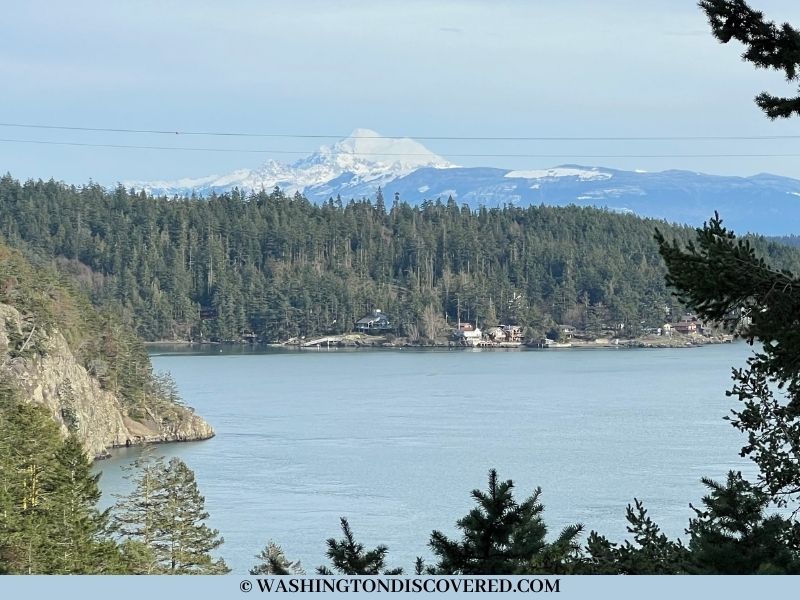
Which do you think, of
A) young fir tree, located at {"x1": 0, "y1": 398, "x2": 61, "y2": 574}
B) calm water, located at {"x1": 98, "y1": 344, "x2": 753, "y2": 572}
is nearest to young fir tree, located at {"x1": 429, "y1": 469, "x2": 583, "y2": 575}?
young fir tree, located at {"x1": 0, "y1": 398, "x2": 61, "y2": 574}

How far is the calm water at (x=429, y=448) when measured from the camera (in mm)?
19859

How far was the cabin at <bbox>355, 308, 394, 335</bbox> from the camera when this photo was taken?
80.2 meters

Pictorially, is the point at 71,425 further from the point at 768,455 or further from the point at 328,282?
the point at 328,282

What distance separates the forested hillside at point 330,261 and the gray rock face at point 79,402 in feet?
142

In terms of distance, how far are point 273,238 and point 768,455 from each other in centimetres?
8743

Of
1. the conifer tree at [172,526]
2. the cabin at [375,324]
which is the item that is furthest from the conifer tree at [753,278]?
the cabin at [375,324]

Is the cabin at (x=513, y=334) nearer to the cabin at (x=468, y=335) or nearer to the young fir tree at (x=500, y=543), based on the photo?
the cabin at (x=468, y=335)

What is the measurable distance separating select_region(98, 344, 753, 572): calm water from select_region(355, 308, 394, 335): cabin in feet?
82.8

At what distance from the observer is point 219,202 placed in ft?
319

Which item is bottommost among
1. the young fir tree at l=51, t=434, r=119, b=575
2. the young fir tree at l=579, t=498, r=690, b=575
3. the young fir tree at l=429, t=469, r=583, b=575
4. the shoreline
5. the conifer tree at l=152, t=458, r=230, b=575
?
the shoreline

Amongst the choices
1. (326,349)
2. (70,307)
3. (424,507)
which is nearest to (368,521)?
(424,507)

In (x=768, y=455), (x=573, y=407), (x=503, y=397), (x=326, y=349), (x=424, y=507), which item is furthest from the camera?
(x=326, y=349)

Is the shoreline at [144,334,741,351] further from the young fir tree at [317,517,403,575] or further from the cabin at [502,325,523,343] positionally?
the young fir tree at [317,517,403,575]

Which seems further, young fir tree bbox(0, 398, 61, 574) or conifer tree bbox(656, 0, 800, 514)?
young fir tree bbox(0, 398, 61, 574)
